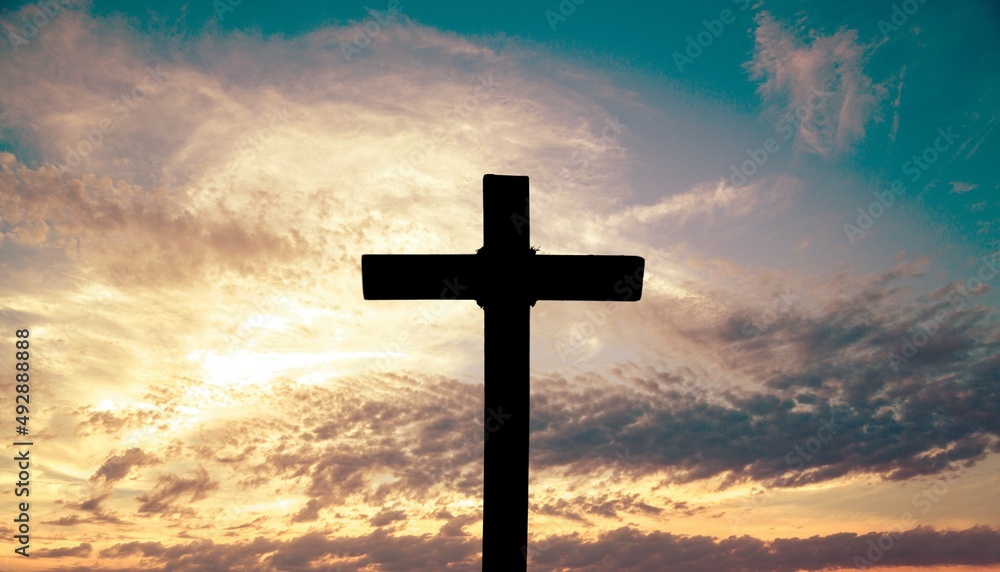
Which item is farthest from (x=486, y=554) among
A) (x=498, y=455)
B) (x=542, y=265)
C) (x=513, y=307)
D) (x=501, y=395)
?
(x=542, y=265)

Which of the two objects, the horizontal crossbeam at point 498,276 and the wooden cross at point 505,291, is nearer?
the wooden cross at point 505,291

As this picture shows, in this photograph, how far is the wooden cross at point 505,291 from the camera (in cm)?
516

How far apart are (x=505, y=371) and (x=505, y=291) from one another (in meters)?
0.61

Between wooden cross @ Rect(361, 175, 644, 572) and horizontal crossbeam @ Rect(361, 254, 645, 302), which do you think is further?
horizontal crossbeam @ Rect(361, 254, 645, 302)

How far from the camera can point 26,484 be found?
37.7 ft

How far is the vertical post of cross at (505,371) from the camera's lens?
16.9ft

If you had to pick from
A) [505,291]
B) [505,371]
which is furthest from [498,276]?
[505,371]

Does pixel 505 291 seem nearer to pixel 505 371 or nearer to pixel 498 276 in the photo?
pixel 498 276

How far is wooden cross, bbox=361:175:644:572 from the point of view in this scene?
16.9ft

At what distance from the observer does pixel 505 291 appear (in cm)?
548

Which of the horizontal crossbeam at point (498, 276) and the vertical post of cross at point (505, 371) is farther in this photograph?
the horizontal crossbeam at point (498, 276)

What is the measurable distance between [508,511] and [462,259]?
1890 millimetres

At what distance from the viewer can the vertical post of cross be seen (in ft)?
16.9

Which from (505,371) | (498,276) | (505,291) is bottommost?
(505,371)
